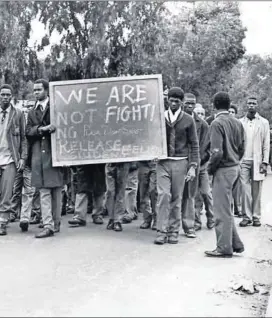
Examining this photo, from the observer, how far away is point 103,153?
964 centimetres

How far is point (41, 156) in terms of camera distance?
9.52 m

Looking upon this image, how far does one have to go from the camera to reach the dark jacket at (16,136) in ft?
31.6

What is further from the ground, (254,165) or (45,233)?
(254,165)

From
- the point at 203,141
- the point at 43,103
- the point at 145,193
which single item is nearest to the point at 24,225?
the point at 43,103

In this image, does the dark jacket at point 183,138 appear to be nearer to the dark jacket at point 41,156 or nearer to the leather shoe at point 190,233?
the leather shoe at point 190,233

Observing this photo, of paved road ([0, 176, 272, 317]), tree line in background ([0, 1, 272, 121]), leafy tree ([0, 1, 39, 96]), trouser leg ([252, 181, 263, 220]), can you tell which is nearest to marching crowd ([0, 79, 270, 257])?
trouser leg ([252, 181, 263, 220])

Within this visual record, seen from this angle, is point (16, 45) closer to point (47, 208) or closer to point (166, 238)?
point (47, 208)

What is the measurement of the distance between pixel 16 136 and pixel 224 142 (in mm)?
3002

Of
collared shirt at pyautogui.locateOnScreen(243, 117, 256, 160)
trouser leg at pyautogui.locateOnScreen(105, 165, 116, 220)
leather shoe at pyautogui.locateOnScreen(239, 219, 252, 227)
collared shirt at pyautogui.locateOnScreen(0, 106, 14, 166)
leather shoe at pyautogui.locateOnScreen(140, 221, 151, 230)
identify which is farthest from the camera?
collared shirt at pyautogui.locateOnScreen(243, 117, 256, 160)

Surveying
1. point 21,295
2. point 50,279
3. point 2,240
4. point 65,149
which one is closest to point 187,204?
point 65,149

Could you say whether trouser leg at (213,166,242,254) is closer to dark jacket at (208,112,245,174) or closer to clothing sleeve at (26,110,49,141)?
dark jacket at (208,112,245,174)

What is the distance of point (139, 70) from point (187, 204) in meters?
8.93

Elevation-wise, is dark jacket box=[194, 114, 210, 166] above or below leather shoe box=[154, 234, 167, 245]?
above

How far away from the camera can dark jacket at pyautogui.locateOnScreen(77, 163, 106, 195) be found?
10.3 meters
